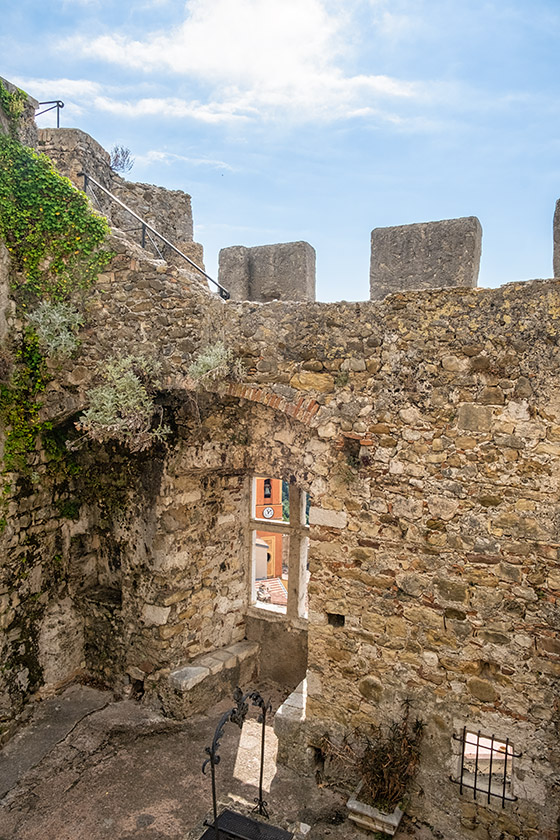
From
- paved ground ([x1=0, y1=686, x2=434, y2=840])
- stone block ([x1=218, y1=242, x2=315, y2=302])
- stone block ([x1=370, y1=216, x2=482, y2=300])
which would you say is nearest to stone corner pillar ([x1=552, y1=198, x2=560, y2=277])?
stone block ([x1=370, y1=216, x2=482, y2=300])

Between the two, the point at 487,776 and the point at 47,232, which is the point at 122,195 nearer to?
the point at 47,232

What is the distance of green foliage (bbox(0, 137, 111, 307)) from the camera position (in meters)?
5.16

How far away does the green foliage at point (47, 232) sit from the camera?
5.16 metres

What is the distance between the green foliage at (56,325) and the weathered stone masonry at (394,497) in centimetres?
17

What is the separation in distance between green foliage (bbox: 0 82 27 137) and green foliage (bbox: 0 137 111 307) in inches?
11.3

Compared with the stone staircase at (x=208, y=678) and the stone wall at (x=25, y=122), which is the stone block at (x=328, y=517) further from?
the stone wall at (x=25, y=122)

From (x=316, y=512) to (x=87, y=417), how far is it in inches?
92.5

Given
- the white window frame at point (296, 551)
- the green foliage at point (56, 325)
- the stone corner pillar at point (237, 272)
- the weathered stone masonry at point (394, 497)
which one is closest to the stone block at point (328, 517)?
the weathered stone masonry at point (394, 497)

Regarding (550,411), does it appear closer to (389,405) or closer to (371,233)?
(389,405)

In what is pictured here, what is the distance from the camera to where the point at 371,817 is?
412 cm

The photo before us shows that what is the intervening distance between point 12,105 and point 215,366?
10.6 feet

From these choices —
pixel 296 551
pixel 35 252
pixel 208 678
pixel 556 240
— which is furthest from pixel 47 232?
pixel 208 678

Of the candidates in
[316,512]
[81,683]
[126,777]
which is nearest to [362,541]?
[316,512]

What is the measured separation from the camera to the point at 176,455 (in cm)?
576
